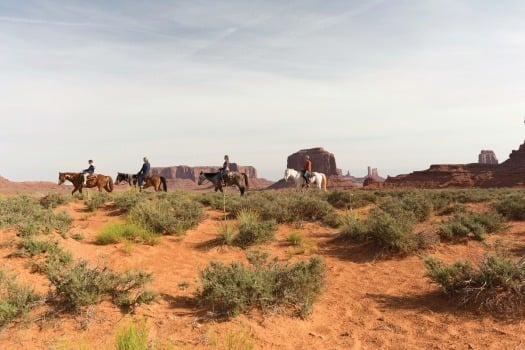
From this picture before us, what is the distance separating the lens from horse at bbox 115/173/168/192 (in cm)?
2200

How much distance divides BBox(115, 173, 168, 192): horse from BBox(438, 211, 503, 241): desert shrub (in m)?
16.5

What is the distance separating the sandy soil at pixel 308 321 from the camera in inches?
163

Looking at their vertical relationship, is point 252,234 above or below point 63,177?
below

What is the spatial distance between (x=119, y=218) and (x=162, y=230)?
3132 mm

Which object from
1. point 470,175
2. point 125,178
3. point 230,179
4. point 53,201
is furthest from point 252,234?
point 470,175

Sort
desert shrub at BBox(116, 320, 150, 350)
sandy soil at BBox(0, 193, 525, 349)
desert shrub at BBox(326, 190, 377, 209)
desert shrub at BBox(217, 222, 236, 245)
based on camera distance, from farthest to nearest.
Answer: desert shrub at BBox(326, 190, 377, 209) < desert shrub at BBox(217, 222, 236, 245) < sandy soil at BBox(0, 193, 525, 349) < desert shrub at BBox(116, 320, 150, 350)

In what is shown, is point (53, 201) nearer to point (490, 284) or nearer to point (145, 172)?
point (145, 172)

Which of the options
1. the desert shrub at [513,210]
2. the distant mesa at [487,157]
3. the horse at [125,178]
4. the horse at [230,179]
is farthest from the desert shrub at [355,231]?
the distant mesa at [487,157]

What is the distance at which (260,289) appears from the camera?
16.6 feet

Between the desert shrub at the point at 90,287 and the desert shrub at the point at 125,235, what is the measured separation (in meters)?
3.53

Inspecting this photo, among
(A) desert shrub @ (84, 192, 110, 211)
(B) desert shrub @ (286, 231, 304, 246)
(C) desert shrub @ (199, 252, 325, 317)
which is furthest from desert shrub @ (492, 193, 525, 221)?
(A) desert shrub @ (84, 192, 110, 211)

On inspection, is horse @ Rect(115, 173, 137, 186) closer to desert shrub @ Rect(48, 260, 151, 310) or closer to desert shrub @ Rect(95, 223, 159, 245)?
desert shrub @ Rect(95, 223, 159, 245)

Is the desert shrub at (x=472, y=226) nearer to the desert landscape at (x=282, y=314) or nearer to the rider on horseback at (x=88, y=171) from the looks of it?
the desert landscape at (x=282, y=314)

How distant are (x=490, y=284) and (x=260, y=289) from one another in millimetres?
3422
